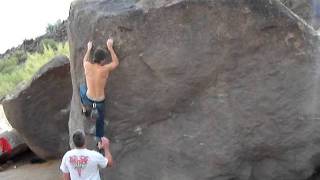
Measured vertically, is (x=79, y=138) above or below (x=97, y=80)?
above

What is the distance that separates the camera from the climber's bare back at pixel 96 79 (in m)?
8.51

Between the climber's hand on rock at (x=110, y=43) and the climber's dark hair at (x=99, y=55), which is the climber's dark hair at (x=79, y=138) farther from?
the climber's hand on rock at (x=110, y=43)

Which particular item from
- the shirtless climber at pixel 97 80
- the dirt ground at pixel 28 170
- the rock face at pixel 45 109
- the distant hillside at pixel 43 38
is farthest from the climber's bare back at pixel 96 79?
the distant hillside at pixel 43 38

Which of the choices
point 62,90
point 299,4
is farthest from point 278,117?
point 299,4

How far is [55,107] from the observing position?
11.7m

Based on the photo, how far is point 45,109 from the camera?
38.5ft

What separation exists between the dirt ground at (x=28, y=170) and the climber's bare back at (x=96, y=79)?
2708mm

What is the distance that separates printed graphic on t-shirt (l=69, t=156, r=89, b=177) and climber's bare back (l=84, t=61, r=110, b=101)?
5.30 feet

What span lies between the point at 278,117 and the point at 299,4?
548 centimetres

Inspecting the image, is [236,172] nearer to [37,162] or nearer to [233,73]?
[233,73]

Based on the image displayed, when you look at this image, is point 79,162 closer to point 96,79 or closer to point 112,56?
point 96,79

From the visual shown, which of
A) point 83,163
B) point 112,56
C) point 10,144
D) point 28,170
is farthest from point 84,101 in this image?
point 10,144

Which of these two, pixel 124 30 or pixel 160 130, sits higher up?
pixel 124 30

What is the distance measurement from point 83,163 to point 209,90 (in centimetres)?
221
